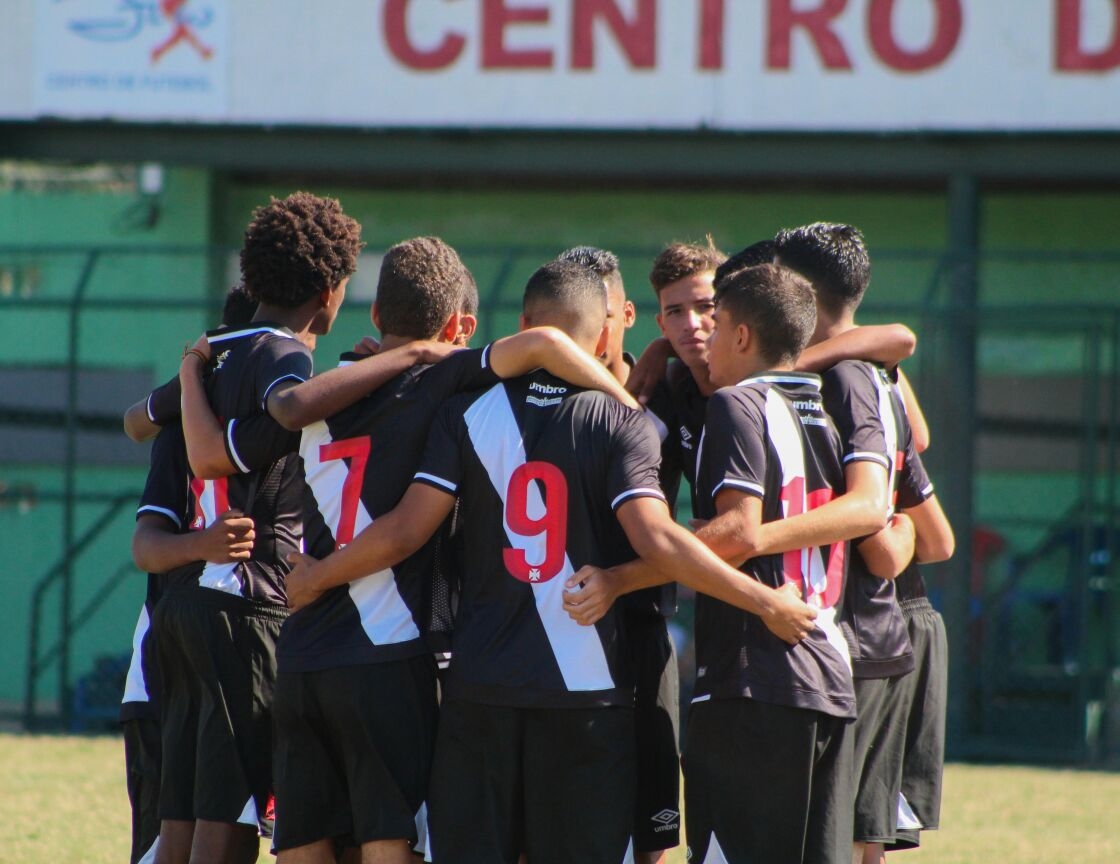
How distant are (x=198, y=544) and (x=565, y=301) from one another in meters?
1.21

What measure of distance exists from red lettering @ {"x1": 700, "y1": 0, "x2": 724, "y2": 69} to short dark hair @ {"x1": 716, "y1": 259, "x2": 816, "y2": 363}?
20.8ft

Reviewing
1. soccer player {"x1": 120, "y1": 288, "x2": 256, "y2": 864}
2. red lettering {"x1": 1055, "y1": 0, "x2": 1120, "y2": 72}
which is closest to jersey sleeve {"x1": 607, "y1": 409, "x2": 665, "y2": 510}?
soccer player {"x1": 120, "y1": 288, "x2": 256, "y2": 864}

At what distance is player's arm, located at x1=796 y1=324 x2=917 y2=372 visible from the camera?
3.96 metres

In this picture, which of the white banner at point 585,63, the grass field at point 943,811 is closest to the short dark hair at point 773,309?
the grass field at point 943,811

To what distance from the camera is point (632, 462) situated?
3.61 metres

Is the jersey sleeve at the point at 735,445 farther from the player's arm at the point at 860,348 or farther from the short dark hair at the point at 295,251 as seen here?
the short dark hair at the point at 295,251

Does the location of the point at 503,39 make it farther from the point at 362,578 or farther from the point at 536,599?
the point at 536,599

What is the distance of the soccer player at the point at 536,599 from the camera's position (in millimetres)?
3561

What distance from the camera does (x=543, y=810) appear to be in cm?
359

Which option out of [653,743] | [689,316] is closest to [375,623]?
[653,743]

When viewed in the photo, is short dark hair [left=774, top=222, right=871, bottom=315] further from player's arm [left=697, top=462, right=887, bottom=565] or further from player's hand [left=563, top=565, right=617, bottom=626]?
player's hand [left=563, top=565, right=617, bottom=626]

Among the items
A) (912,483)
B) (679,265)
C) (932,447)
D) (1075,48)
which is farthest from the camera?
(1075,48)

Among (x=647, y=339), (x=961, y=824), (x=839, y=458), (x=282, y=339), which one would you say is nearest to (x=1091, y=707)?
(x=961, y=824)

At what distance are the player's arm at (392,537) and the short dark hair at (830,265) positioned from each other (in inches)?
48.6
